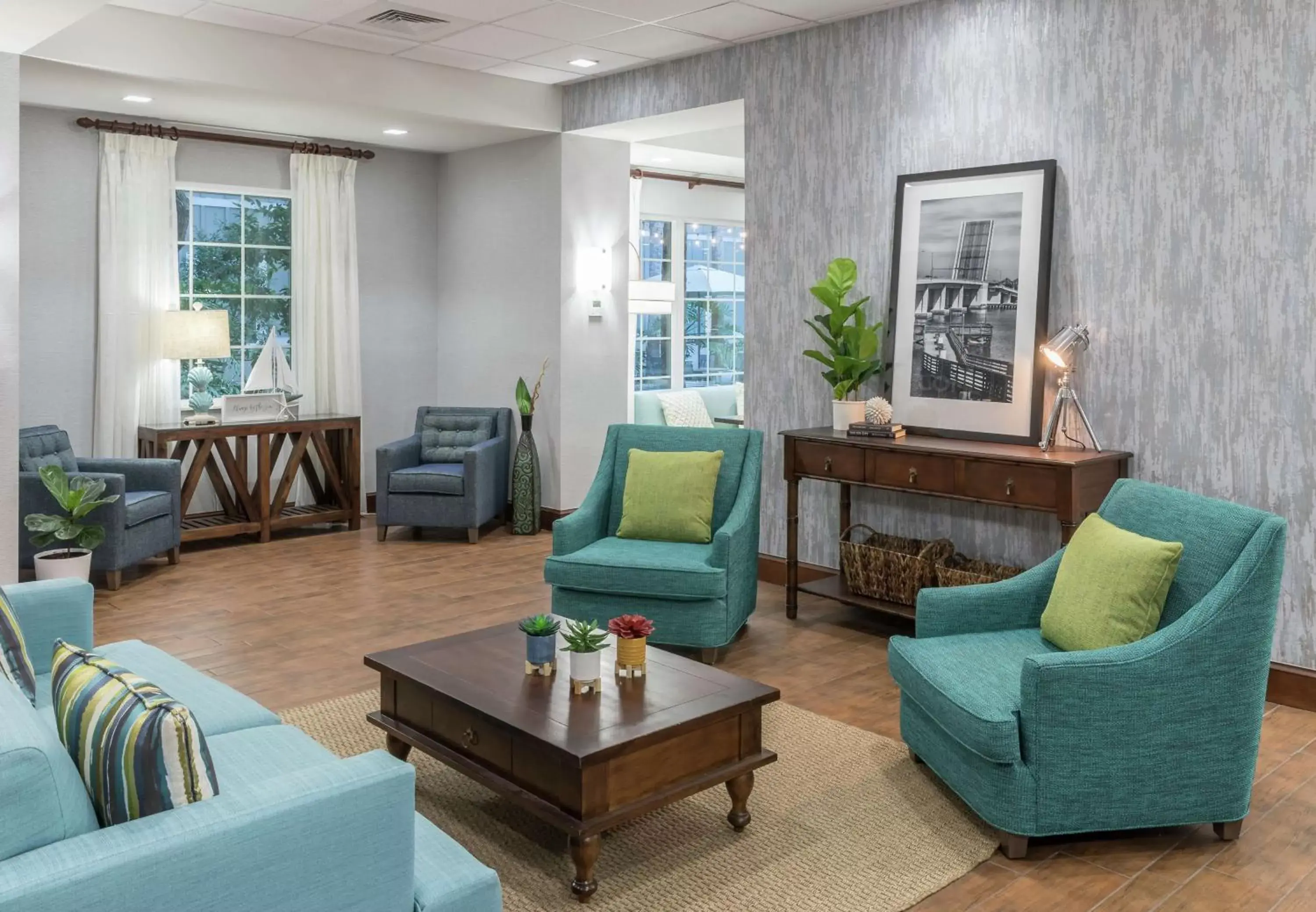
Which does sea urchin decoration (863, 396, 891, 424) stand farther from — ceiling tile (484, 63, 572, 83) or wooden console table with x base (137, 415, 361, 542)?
wooden console table with x base (137, 415, 361, 542)

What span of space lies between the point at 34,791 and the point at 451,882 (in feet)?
2.26

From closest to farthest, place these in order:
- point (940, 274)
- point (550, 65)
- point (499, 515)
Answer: point (940, 274) < point (550, 65) < point (499, 515)

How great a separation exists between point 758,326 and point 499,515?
244cm

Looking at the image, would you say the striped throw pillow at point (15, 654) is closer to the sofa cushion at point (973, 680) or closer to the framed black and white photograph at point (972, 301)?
the sofa cushion at point (973, 680)

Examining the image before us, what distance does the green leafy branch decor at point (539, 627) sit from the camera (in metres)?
3.03

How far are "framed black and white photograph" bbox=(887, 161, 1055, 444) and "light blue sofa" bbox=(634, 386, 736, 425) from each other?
330 cm

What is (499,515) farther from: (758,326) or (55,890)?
(55,890)

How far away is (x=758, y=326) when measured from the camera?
5.78 meters

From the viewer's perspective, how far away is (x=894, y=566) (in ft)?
15.6

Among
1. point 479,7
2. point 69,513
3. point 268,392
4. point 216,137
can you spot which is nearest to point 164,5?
point 479,7

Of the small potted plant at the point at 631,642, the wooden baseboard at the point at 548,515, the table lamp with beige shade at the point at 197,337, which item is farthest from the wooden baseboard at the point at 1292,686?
the table lamp with beige shade at the point at 197,337

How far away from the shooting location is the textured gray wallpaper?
154 inches

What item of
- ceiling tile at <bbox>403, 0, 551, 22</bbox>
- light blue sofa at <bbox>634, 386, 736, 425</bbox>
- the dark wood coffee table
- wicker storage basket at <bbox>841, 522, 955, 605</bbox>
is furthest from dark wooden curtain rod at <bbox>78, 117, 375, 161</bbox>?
the dark wood coffee table

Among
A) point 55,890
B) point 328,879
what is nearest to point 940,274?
point 328,879
